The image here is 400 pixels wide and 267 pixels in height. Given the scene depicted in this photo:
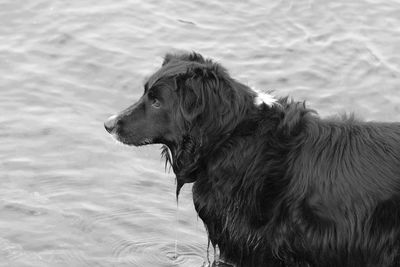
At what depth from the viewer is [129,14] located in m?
11.8

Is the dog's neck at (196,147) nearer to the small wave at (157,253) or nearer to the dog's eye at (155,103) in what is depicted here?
the dog's eye at (155,103)

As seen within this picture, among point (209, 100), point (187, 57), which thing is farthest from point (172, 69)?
point (209, 100)

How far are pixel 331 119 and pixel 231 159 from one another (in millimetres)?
861

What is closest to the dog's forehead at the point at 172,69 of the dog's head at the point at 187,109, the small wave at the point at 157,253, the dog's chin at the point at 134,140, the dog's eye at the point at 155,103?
the dog's head at the point at 187,109

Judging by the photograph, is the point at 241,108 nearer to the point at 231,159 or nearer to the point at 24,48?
the point at 231,159

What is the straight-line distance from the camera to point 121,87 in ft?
32.9

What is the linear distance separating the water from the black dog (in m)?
1.09

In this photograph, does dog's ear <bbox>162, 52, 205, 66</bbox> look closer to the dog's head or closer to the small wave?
the dog's head

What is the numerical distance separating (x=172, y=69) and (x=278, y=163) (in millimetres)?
1012

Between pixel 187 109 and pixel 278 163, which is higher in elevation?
pixel 187 109

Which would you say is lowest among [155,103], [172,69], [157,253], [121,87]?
[157,253]

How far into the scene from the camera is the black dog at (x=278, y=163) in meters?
6.39

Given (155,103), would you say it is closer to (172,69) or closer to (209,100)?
(172,69)

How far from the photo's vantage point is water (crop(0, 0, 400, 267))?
7.70 m
